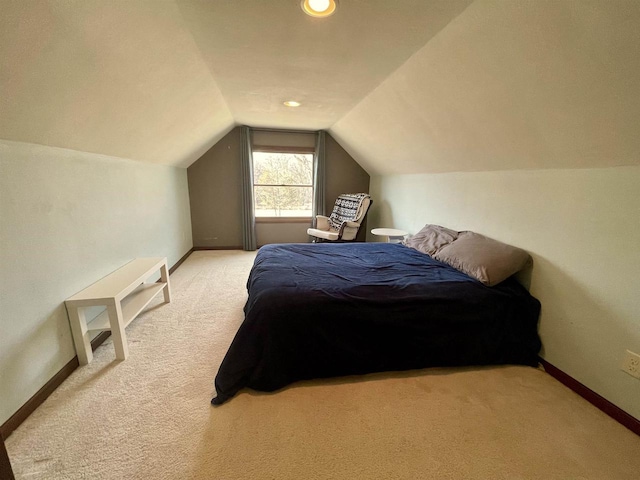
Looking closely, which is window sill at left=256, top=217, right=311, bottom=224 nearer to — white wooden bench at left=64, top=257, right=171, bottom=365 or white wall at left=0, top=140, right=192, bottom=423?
white wall at left=0, top=140, right=192, bottom=423

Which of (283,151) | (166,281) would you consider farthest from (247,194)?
(166,281)

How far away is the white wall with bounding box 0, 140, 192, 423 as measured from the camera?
1.33m

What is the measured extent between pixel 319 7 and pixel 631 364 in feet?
7.88

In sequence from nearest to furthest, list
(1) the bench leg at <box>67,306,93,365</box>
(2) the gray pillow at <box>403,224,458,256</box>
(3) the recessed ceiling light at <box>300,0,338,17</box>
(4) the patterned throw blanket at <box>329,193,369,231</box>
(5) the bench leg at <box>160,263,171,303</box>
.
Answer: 1. (3) the recessed ceiling light at <box>300,0,338,17</box>
2. (1) the bench leg at <box>67,306,93,365</box>
3. (2) the gray pillow at <box>403,224,458,256</box>
4. (5) the bench leg at <box>160,263,171,303</box>
5. (4) the patterned throw blanket at <box>329,193,369,231</box>

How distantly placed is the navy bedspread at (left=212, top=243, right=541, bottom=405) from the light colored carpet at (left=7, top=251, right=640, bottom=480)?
0.10m

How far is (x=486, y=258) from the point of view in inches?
77.5

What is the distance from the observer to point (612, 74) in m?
1.12

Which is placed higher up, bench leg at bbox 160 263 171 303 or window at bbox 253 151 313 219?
window at bbox 253 151 313 219

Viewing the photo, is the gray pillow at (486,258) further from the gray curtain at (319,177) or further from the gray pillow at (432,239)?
the gray curtain at (319,177)

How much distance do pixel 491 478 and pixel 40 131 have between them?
2.74 metres

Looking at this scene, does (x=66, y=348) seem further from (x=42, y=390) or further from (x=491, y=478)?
(x=491, y=478)

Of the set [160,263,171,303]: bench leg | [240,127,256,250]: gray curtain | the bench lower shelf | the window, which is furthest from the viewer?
the window

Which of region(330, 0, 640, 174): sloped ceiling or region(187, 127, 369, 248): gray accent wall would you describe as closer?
region(330, 0, 640, 174): sloped ceiling

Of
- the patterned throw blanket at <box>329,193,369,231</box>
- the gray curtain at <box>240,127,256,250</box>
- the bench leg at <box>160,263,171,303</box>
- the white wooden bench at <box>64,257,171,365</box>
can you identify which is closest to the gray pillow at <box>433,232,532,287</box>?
the patterned throw blanket at <box>329,193,369,231</box>
